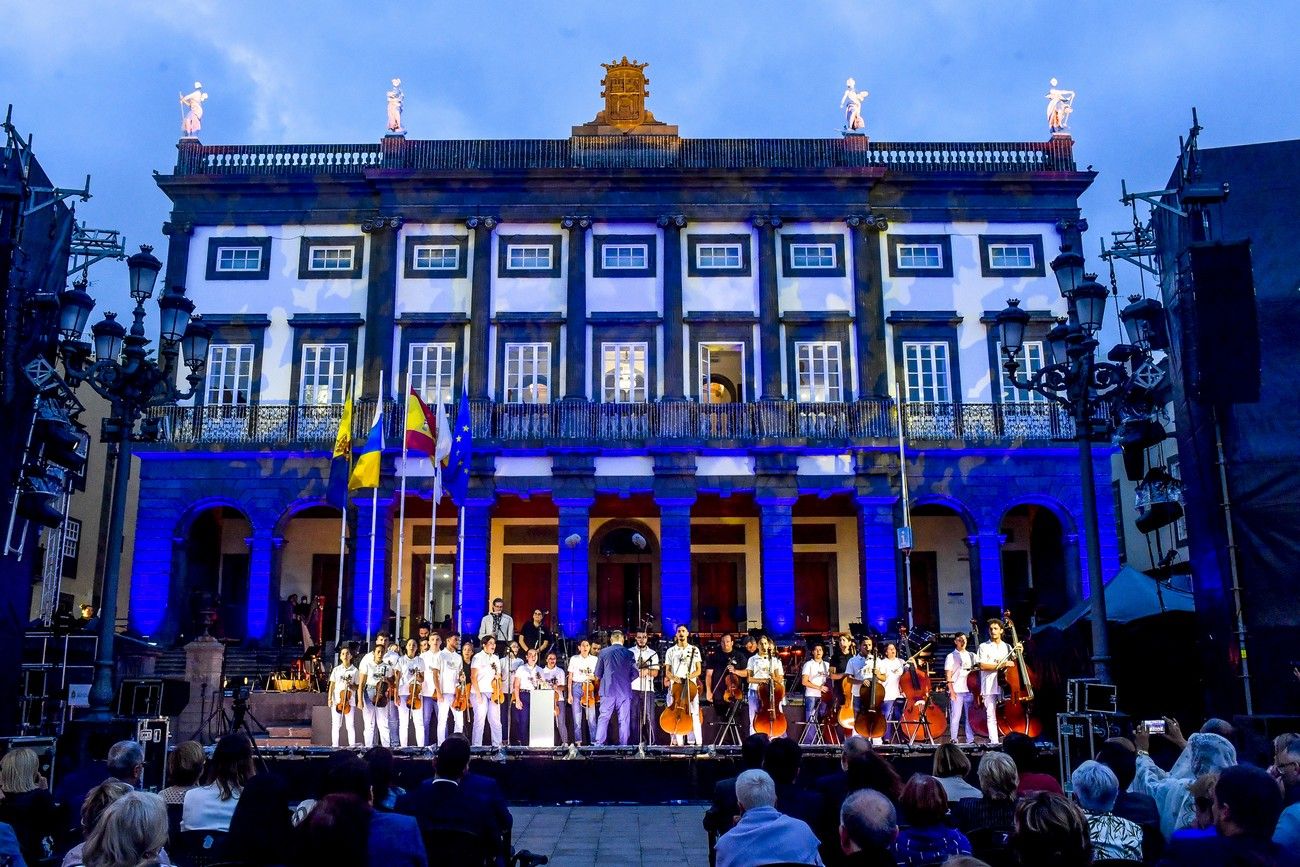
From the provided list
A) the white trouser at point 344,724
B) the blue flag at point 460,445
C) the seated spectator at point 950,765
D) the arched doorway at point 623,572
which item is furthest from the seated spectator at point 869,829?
the arched doorway at point 623,572

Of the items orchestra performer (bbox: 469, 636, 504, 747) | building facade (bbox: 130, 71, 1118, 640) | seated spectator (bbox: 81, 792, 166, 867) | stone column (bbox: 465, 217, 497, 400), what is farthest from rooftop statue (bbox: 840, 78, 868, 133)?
seated spectator (bbox: 81, 792, 166, 867)

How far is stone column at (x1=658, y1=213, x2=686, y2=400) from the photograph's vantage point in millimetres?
29266

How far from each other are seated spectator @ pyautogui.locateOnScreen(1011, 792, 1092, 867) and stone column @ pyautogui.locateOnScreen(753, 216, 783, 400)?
2450 centimetres

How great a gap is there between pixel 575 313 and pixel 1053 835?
25.7 meters

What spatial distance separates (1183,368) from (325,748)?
1285 cm

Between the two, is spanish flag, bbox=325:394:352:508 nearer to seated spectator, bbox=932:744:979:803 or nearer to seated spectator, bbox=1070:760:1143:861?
seated spectator, bbox=932:744:979:803

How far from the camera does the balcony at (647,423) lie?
1123 inches

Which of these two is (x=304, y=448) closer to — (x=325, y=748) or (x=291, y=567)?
(x=291, y=567)

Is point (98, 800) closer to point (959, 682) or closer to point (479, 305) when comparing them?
point (959, 682)

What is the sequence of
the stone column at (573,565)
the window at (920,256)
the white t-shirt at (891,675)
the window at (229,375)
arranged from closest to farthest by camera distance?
the white t-shirt at (891,675) → the stone column at (573,565) → the window at (229,375) → the window at (920,256)

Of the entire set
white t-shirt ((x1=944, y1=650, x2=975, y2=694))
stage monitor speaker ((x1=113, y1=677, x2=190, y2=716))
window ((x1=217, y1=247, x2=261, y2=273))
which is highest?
window ((x1=217, y1=247, x2=261, y2=273))

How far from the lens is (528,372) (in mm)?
29656

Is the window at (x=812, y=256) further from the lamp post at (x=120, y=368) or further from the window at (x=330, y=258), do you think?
the lamp post at (x=120, y=368)

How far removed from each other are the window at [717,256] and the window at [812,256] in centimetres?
151
